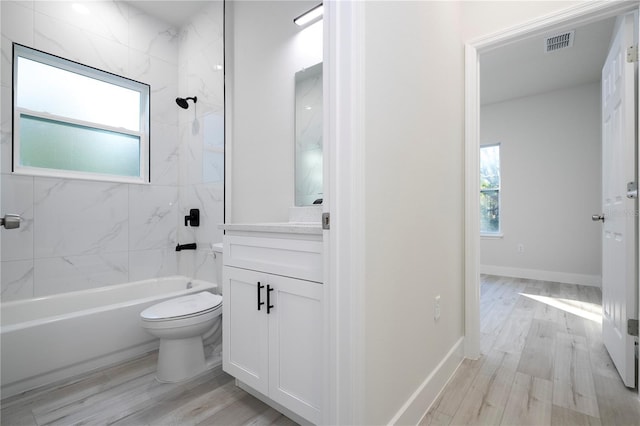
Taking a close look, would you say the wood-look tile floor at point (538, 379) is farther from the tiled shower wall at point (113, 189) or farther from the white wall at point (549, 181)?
the tiled shower wall at point (113, 189)

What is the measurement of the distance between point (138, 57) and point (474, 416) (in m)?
3.62

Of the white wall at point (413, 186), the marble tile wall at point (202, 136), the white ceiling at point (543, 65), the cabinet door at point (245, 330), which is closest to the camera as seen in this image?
the white wall at point (413, 186)

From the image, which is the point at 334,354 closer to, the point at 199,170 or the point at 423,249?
the point at 423,249

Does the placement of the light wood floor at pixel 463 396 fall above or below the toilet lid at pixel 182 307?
below

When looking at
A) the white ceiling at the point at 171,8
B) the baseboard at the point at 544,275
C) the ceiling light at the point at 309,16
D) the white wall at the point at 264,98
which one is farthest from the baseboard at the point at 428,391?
the white ceiling at the point at 171,8

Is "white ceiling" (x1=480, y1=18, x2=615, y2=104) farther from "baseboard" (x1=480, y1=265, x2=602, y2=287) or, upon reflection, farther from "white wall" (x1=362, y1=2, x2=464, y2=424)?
"baseboard" (x1=480, y1=265, x2=602, y2=287)

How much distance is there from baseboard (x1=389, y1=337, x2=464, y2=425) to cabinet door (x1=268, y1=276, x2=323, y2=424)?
1.13ft

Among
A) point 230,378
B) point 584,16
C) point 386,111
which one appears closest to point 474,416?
point 230,378

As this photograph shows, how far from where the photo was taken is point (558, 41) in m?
2.89

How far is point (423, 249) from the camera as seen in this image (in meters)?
1.43

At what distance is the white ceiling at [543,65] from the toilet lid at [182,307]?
3.11 meters

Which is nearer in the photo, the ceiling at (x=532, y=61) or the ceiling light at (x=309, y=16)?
the ceiling light at (x=309, y=16)

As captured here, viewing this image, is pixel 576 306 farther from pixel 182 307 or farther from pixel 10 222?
pixel 10 222

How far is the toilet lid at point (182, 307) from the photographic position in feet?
5.52
